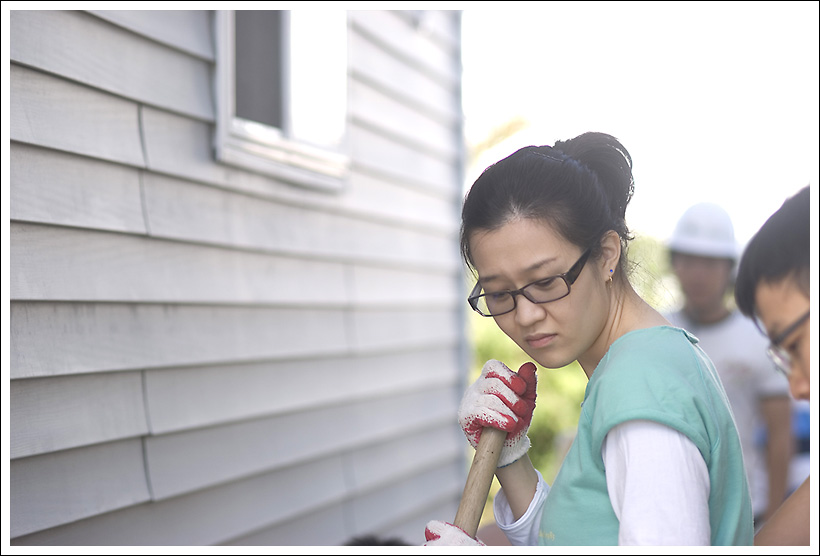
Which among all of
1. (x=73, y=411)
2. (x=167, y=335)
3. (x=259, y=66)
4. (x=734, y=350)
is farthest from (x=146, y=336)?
(x=734, y=350)

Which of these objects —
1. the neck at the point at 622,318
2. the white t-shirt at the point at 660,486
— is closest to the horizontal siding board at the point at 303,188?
the neck at the point at 622,318

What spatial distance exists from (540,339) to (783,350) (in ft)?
1.35

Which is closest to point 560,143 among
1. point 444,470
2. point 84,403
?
point 84,403

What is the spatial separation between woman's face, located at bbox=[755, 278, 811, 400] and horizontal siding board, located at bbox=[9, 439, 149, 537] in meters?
1.64

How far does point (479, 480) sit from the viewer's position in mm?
1485

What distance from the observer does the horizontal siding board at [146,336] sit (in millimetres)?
1875

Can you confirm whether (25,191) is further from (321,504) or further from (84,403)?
(321,504)

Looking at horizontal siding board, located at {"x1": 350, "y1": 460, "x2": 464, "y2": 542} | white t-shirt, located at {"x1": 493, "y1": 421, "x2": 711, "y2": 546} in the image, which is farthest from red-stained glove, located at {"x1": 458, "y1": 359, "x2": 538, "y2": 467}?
horizontal siding board, located at {"x1": 350, "y1": 460, "x2": 464, "y2": 542}

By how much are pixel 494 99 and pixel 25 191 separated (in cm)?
1301

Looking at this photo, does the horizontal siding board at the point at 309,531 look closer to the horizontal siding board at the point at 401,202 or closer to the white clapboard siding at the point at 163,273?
the white clapboard siding at the point at 163,273

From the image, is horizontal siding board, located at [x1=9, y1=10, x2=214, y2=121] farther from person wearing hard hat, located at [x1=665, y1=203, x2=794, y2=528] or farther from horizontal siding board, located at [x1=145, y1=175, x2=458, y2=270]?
person wearing hard hat, located at [x1=665, y1=203, x2=794, y2=528]

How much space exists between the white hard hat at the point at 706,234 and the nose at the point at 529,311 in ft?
7.44

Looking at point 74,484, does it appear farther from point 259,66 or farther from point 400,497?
point 400,497

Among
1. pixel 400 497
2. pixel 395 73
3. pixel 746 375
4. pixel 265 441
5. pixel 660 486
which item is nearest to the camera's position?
pixel 660 486
